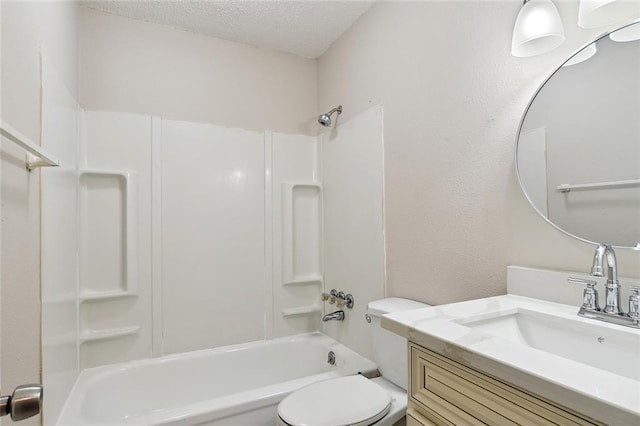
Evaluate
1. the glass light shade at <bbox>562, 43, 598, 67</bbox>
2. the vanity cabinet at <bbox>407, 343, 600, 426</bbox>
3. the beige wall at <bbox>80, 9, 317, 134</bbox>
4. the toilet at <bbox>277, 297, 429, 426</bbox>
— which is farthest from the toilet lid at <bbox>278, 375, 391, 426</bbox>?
the beige wall at <bbox>80, 9, 317, 134</bbox>

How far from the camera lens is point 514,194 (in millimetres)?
1197

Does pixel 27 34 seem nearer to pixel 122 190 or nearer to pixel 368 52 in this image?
pixel 122 190

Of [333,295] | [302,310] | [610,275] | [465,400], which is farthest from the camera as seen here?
[302,310]

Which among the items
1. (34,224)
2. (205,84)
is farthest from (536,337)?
(205,84)

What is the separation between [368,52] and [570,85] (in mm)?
1200

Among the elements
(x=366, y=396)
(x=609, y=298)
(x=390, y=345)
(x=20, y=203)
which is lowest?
(x=366, y=396)

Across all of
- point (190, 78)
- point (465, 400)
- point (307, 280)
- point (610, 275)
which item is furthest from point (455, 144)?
point (190, 78)

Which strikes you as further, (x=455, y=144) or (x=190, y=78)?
(x=190, y=78)

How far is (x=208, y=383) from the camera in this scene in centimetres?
205

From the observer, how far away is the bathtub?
4.75 feet

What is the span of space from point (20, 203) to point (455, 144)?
155 cm

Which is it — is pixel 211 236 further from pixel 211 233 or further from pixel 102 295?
pixel 102 295

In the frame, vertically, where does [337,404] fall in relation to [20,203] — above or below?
below

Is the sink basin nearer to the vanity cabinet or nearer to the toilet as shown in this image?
the vanity cabinet
